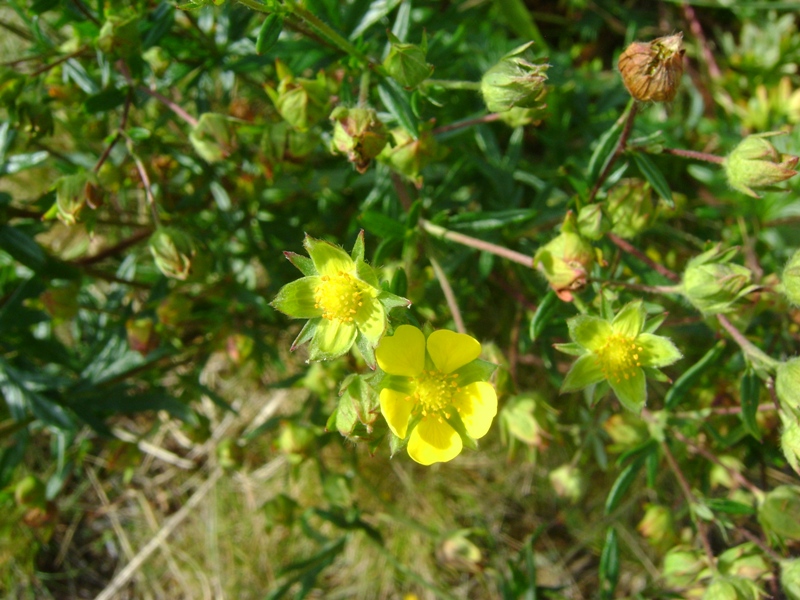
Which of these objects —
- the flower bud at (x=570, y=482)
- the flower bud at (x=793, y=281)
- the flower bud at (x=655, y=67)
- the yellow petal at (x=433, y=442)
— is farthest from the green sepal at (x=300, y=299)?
the flower bud at (x=570, y=482)

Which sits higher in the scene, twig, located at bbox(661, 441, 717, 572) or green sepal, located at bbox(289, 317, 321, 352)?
green sepal, located at bbox(289, 317, 321, 352)

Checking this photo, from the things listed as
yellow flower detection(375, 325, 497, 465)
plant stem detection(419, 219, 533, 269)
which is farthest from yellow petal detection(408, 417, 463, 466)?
plant stem detection(419, 219, 533, 269)

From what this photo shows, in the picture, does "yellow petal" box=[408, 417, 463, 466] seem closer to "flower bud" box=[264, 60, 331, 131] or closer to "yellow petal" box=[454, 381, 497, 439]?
"yellow petal" box=[454, 381, 497, 439]

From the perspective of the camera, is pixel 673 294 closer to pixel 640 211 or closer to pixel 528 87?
pixel 640 211

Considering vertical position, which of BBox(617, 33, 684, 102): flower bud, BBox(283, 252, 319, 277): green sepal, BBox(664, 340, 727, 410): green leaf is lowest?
BBox(664, 340, 727, 410): green leaf

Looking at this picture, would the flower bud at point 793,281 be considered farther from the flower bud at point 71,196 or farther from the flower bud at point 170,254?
the flower bud at point 71,196

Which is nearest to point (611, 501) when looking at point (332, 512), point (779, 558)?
point (779, 558)

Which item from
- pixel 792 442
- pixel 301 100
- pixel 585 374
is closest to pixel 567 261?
pixel 585 374
